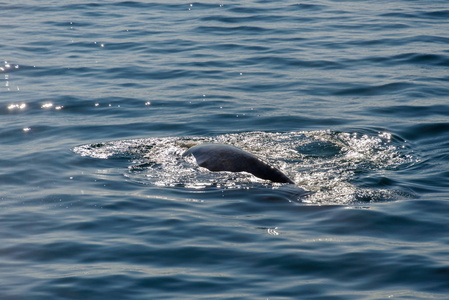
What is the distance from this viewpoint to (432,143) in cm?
1075

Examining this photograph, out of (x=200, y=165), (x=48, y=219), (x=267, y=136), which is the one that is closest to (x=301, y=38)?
(x=267, y=136)

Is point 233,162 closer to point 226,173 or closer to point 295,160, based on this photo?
point 226,173

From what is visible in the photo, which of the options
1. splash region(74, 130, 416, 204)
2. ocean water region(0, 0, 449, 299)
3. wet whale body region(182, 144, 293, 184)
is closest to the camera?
ocean water region(0, 0, 449, 299)

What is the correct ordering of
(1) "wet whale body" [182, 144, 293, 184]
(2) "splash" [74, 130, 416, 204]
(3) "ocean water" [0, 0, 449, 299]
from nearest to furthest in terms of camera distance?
(3) "ocean water" [0, 0, 449, 299] → (2) "splash" [74, 130, 416, 204] → (1) "wet whale body" [182, 144, 293, 184]

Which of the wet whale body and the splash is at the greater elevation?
the wet whale body

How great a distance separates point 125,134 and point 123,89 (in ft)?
9.32

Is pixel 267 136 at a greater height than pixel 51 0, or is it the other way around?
pixel 51 0

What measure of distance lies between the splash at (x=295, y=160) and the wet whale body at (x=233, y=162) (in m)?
0.10

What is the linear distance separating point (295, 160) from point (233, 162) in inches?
45.8

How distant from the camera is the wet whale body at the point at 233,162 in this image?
8.99m

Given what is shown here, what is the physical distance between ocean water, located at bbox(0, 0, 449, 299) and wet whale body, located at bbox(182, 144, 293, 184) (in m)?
0.13

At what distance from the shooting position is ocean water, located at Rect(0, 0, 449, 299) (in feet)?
21.9

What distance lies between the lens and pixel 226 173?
9.18 m

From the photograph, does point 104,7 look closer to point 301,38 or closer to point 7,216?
point 301,38
